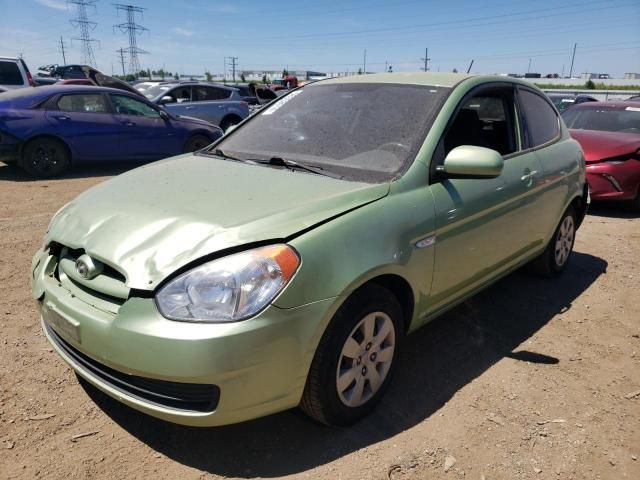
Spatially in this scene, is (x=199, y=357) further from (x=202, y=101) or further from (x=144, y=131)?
(x=202, y=101)

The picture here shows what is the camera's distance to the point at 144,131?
920 cm

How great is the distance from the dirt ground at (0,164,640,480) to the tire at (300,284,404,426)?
0.14m

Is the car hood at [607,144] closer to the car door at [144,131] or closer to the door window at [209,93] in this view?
the car door at [144,131]

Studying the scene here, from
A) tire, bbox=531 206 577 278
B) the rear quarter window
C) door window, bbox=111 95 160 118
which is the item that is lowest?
tire, bbox=531 206 577 278

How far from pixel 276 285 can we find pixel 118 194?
1.17 metres

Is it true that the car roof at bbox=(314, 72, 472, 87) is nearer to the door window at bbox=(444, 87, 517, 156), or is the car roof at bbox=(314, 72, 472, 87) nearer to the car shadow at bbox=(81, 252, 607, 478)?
the door window at bbox=(444, 87, 517, 156)

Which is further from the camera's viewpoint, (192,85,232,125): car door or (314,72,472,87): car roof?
(192,85,232,125): car door

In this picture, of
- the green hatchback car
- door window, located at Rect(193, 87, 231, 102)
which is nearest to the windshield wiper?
the green hatchback car

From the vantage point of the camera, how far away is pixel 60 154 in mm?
8289

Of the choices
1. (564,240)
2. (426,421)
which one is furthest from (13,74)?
A: (426,421)

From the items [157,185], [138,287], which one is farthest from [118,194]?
[138,287]

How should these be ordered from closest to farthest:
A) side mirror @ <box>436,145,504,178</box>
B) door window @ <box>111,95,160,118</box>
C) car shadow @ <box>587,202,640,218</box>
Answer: side mirror @ <box>436,145,504,178</box> → car shadow @ <box>587,202,640,218</box> → door window @ <box>111,95,160,118</box>

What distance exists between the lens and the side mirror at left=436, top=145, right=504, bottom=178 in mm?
2738

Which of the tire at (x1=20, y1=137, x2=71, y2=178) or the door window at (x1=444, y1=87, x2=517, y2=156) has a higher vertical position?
the door window at (x1=444, y1=87, x2=517, y2=156)
